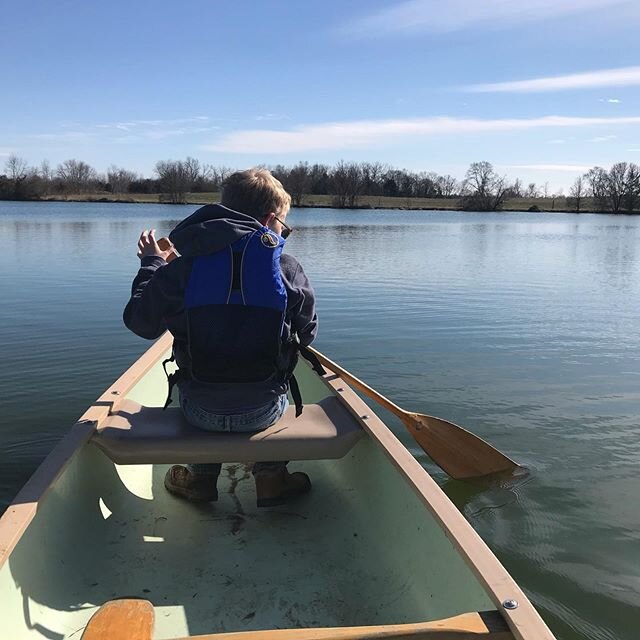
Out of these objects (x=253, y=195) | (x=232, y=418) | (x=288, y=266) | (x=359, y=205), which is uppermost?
(x=359, y=205)

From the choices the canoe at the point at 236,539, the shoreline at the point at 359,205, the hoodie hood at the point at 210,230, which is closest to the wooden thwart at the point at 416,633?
the canoe at the point at 236,539

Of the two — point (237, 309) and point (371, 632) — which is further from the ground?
point (237, 309)

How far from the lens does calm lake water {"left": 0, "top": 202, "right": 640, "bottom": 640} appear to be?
4055mm

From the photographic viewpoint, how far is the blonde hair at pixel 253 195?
3.01 meters

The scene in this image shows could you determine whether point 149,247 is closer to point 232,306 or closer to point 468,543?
point 232,306

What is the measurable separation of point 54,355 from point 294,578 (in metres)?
6.00

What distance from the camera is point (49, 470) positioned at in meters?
2.71

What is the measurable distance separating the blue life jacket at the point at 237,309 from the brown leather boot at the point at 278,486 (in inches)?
28.3

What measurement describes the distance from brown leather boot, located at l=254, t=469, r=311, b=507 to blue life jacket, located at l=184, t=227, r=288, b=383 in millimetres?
718

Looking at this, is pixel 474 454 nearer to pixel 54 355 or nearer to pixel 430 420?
pixel 430 420

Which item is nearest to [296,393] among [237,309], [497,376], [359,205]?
[237,309]

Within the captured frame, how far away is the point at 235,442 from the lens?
3.06m

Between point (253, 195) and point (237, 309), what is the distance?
543 millimetres

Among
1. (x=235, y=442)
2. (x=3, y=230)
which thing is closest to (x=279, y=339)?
(x=235, y=442)
